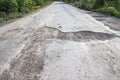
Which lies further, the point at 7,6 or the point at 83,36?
the point at 7,6

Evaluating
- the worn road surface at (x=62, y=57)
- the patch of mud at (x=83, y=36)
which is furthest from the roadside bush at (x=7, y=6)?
the patch of mud at (x=83, y=36)

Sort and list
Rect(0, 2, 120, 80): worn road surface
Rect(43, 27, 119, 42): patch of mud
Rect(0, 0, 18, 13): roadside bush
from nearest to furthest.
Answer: Rect(0, 2, 120, 80): worn road surface < Rect(43, 27, 119, 42): patch of mud < Rect(0, 0, 18, 13): roadside bush

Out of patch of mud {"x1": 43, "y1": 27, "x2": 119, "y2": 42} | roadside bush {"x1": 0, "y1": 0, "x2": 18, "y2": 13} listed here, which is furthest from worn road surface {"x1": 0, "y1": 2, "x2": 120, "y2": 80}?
roadside bush {"x1": 0, "y1": 0, "x2": 18, "y2": 13}

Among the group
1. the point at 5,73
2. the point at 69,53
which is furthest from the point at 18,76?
the point at 69,53

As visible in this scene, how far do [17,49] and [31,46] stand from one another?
0.45 m

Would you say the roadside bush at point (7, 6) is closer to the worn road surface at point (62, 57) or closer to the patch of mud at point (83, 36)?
the worn road surface at point (62, 57)

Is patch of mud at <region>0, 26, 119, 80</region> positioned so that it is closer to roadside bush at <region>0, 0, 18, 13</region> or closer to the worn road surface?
Answer: the worn road surface

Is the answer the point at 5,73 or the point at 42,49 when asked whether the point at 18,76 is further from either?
the point at 42,49

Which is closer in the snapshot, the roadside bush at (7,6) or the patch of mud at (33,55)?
the patch of mud at (33,55)

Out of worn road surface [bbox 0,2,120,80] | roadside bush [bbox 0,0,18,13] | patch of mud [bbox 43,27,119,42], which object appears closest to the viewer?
worn road surface [bbox 0,2,120,80]

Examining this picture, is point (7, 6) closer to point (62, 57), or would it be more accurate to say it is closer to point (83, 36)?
point (83, 36)

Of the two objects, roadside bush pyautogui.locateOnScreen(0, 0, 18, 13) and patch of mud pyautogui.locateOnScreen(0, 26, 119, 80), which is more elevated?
roadside bush pyautogui.locateOnScreen(0, 0, 18, 13)

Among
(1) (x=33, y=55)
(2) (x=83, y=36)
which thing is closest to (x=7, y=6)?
(2) (x=83, y=36)

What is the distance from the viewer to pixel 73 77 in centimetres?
300
